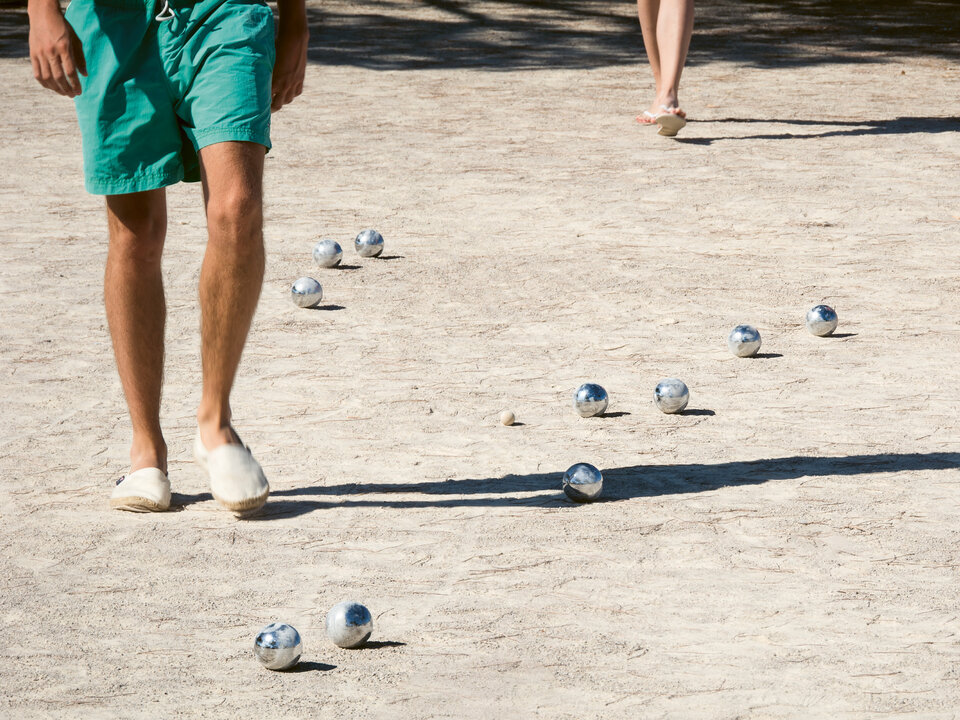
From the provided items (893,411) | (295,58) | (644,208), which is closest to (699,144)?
(644,208)

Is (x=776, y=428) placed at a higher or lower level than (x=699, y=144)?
higher

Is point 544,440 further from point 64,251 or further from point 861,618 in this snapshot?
point 64,251

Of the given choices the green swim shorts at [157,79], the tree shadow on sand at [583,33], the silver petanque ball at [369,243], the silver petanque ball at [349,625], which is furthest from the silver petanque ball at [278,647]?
the tree shadow on sand at [583,33]

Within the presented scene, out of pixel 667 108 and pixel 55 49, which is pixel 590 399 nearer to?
pixel 55 49

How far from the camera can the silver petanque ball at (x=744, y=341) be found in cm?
528

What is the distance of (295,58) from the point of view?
411 centimetres

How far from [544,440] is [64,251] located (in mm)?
3236

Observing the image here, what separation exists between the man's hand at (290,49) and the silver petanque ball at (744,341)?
6.46 feet

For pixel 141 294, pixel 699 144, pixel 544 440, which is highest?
pixel 141 294

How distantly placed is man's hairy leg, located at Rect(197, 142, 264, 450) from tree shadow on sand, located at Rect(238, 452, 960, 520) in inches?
13.4

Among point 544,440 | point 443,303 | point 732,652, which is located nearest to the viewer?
point 732,652

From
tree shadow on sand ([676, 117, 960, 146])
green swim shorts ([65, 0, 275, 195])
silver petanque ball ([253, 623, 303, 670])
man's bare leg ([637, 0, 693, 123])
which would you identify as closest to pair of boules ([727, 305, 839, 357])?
green swim shorts ([65, 0, 275, 195])

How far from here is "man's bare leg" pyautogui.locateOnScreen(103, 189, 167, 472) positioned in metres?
3.94

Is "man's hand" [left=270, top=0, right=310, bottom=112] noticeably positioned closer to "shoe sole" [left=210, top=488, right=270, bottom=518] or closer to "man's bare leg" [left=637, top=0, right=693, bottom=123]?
"shoe sole" [left=210, top=488, right=270, bottom=518]
